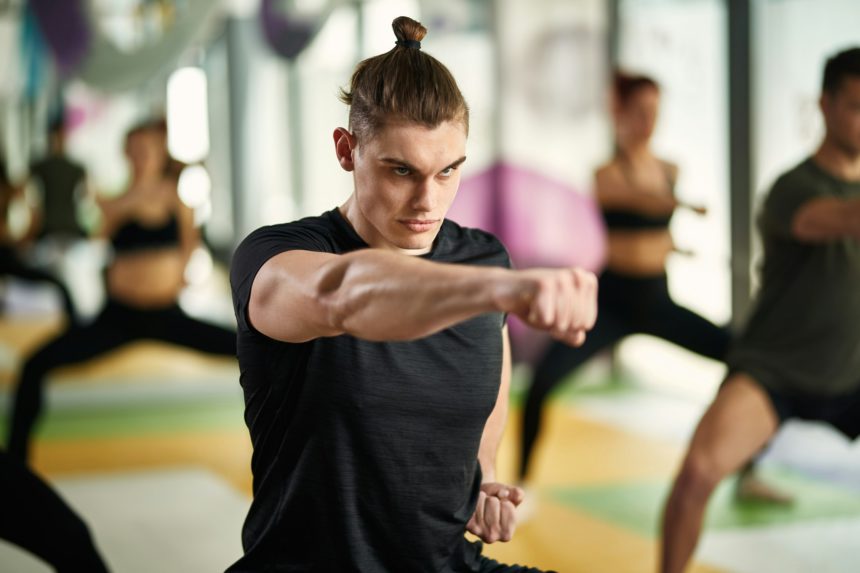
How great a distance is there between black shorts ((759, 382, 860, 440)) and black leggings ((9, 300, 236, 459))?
2.16 meters

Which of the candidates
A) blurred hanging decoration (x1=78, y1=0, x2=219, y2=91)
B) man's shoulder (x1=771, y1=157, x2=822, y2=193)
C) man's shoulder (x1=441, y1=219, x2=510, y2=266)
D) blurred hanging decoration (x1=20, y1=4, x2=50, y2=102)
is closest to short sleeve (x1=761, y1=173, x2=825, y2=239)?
man's shoulder (x1=771, y1=157, x2=822, y2=193)

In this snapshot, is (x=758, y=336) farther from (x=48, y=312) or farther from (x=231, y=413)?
(x=48, y=312)

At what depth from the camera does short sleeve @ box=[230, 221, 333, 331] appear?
52.7 inches

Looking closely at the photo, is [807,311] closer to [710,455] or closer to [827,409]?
[827,409]

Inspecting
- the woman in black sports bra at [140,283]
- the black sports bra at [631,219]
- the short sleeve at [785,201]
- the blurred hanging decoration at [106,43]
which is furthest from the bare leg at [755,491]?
the blurred hanging decoration at [106,43]

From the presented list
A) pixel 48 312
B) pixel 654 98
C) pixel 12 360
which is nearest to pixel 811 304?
pixel 654 98

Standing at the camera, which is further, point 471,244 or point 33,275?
A: point 33,275

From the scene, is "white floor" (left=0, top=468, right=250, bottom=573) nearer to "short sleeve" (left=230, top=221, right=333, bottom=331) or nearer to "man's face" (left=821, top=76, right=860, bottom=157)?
"short sleeve" (left=230, top=221, right=333, bottom=331)

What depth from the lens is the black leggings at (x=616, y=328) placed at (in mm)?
3688

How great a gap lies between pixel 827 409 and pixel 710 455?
0.40m

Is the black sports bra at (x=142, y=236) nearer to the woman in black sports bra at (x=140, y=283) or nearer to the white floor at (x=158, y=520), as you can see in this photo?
the woman in black sports bra at (x=140, y=283)

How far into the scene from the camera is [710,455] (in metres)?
2.49

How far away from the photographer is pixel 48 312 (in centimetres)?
722

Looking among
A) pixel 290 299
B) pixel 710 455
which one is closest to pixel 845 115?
pixel 710 455
